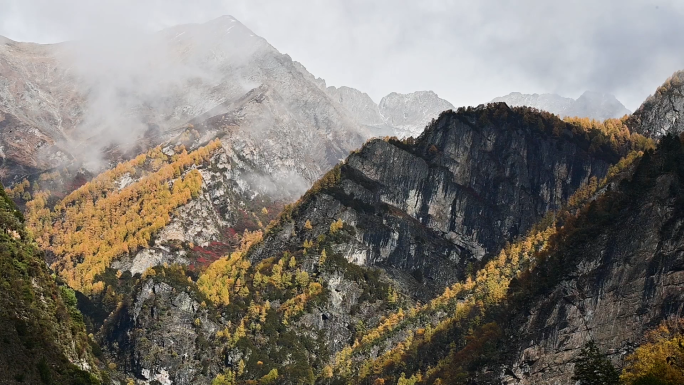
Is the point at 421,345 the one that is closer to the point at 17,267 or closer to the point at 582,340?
the point at 582,340

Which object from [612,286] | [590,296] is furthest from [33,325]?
[612,286]

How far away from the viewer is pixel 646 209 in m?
152

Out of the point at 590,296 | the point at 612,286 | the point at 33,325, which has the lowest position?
the point at 33,325

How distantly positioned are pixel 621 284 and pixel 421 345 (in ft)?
229

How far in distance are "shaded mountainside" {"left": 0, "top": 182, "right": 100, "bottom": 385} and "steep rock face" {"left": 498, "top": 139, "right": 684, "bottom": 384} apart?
92439 millimetres

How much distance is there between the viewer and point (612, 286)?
145m

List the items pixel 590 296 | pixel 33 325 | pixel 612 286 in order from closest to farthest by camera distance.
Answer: pixel 33 325 → pixel 612 286 → pixel 590 296

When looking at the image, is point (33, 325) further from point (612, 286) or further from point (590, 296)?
point (612, 286)

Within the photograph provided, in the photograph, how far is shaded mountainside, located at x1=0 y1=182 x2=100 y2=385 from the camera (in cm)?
8594

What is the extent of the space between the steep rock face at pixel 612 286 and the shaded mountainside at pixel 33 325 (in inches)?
3639

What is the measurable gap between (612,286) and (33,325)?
116263 mm

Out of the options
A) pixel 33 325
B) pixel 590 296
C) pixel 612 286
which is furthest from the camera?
pixel 590 296

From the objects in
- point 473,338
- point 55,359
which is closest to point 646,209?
point 473,338

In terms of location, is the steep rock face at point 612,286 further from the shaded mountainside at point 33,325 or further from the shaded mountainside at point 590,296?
the shaded mountainside at point 33,325
